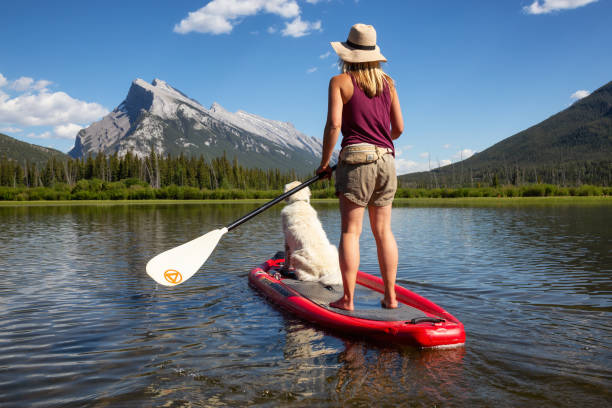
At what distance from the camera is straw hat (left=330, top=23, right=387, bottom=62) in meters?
5.64

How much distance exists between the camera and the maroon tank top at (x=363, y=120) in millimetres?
5656

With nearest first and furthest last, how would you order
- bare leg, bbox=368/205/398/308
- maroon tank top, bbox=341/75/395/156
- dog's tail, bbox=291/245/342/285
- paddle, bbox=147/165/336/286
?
maroon tank top, bbox=341/75/395/156, bare leg, bbox=368/205/398/308, paddle, bbox=147/165/336/286, dog's tail, bbox=291/245/342/285

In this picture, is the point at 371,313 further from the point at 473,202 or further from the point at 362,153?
the point at 473,202

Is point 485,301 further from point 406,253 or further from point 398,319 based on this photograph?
point 406,253

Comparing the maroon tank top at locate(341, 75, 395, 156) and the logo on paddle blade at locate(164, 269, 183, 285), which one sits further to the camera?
the logo on paddle blade at locate(164, 269, 183, 285)

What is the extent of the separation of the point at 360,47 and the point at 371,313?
3.44m

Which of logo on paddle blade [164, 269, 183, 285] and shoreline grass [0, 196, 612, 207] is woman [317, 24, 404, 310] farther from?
shoreline grass [0, 196, 612, 207]

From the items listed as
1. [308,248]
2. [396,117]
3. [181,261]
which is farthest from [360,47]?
[181,261]

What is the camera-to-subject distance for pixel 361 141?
5.64m

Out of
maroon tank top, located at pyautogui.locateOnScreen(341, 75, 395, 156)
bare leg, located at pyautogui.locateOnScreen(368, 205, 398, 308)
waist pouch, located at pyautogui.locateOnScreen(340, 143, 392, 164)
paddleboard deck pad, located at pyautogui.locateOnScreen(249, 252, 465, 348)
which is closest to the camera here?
paddleboard deck pad, located at pyautogui.locateOnScreen(249, 252, 465, 348)

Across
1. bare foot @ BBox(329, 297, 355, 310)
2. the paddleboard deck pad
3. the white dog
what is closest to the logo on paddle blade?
the paddleboard deck pad

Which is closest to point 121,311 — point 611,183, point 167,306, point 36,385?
point 167,306

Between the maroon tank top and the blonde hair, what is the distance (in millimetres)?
53

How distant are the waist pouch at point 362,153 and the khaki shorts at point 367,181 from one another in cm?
5
